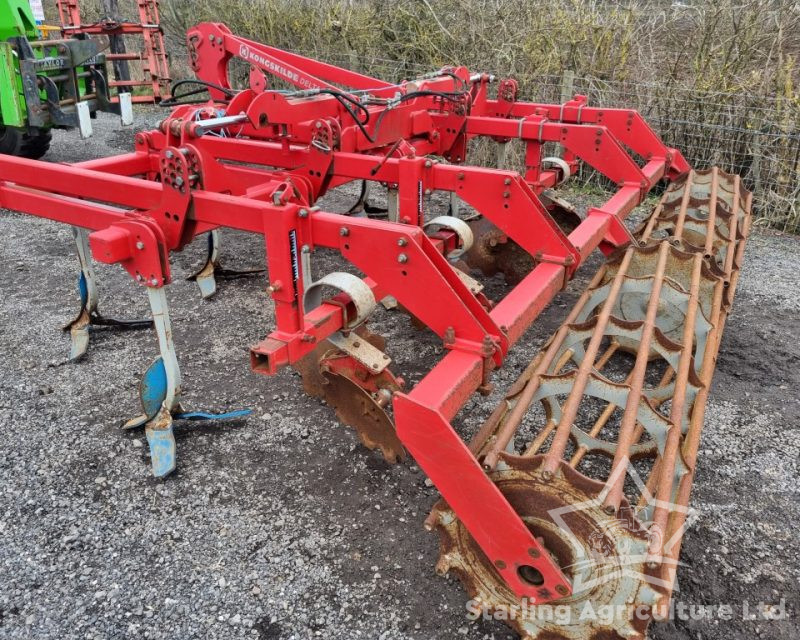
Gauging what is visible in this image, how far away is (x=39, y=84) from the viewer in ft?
19.6

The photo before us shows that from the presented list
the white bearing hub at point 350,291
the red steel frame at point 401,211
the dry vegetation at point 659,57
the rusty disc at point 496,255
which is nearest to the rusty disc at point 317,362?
the red steel frame at point 401,211

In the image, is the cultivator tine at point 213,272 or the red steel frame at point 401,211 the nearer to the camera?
the red steel frame at point 401,211

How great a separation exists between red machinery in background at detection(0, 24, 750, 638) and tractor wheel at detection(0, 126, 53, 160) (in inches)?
129

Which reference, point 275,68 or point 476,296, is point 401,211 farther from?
point 275,68

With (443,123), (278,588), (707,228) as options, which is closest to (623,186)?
(707,228)

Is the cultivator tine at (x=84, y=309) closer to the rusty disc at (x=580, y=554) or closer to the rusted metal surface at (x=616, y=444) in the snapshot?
the rusted metal surface at (x=616, y=444)

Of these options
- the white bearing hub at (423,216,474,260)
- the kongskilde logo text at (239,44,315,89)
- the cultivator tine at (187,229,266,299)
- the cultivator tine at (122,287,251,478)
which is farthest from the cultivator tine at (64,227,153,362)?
the white bearing hub at (423,216,474,260)

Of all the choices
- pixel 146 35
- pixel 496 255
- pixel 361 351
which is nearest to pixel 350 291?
pixel 361 351

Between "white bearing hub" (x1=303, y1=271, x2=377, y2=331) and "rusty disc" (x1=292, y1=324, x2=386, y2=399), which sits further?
"rusty disc" (x1=292, y1=324, x2=386, y2=399)

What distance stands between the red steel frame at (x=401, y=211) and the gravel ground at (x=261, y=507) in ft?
2.22

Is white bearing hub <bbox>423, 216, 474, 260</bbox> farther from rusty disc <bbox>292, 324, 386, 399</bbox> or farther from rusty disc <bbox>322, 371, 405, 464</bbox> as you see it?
rusty disc <bbox>322, 371, 405, 464</bbox>

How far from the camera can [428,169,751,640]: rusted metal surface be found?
1770mm

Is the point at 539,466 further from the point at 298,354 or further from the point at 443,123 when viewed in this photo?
the point at 443,123

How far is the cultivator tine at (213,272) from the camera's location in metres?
4.56
